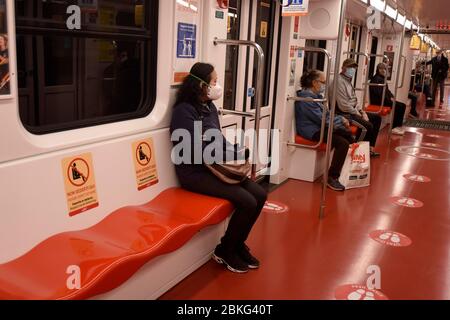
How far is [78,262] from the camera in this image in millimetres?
2068

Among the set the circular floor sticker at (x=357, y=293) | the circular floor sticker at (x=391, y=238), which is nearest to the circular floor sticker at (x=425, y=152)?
the circular floor sticker at (x=391, y=238)

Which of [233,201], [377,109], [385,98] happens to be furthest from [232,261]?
[385,98]

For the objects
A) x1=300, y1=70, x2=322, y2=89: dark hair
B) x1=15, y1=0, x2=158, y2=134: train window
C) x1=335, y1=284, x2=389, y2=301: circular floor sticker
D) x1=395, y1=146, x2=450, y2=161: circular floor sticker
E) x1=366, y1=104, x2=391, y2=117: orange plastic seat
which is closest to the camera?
x1=15, y1=0, x2=158, y2=134: train window

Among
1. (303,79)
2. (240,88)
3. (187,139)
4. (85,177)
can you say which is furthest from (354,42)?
(85,177)

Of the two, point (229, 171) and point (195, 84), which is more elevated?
point (195, 84)

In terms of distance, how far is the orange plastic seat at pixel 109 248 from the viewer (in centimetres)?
189

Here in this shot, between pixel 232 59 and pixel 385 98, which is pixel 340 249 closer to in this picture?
pixel 232 59

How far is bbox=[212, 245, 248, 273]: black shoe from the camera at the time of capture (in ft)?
9.97

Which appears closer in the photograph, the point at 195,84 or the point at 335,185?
the point at 195,84

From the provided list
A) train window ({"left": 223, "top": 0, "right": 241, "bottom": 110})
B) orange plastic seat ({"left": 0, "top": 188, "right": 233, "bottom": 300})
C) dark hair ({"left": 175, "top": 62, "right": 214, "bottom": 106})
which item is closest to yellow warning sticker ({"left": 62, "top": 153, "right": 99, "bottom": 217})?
orange plastic seat ({"left": 0, "top": 188, "right": 233, "bottom": 300})

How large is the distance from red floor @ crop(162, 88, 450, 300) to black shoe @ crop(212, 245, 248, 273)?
4 centimetres

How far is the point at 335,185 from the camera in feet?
16.6

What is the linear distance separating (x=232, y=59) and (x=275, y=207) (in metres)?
1.45

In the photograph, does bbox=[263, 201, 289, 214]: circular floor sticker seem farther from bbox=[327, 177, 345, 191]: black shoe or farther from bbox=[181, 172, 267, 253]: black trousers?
bbox=[181, 172, 267, 253]: black trousers
